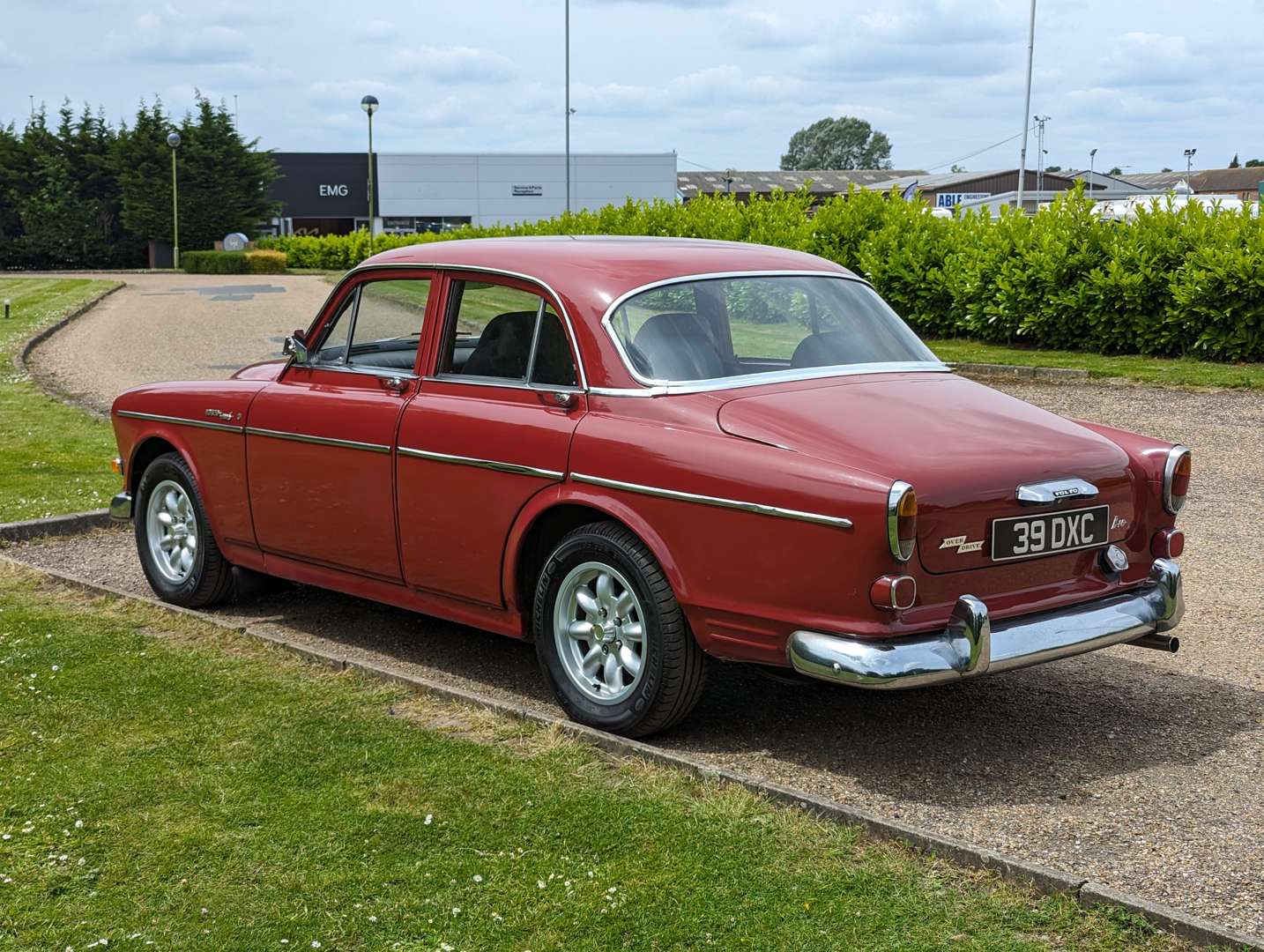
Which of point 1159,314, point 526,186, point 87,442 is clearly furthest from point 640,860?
point 526,186

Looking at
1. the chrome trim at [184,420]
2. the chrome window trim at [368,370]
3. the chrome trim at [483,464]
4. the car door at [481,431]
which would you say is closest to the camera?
the chrome trim at [483,464]

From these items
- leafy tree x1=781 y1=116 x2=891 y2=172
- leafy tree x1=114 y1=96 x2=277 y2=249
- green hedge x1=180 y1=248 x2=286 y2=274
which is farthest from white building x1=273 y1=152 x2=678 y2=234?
leafy tree x1=781 y1=116 x2=891 y2=172

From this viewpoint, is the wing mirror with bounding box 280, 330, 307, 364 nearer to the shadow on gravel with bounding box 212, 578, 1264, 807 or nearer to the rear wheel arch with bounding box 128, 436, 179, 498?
the rear wheel arch with bounding box 128, 436, 179, 498

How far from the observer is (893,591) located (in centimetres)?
438

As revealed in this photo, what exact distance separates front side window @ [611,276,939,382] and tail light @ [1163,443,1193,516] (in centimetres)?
105

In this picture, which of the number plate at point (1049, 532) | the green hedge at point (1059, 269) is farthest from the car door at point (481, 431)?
the green hedge at point (1059, 269)

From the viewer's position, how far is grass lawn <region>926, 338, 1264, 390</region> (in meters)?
15.0

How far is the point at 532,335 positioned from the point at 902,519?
1.84 meters

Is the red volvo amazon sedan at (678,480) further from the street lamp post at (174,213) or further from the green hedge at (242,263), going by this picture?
the street lamp post at (174,213)

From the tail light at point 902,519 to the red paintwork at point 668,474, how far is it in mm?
30

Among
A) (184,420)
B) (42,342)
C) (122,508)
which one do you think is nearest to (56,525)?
(122,508)

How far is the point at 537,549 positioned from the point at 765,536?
3.89 ft

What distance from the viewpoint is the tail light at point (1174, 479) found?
5.20 m

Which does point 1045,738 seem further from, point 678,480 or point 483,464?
point 483,464
